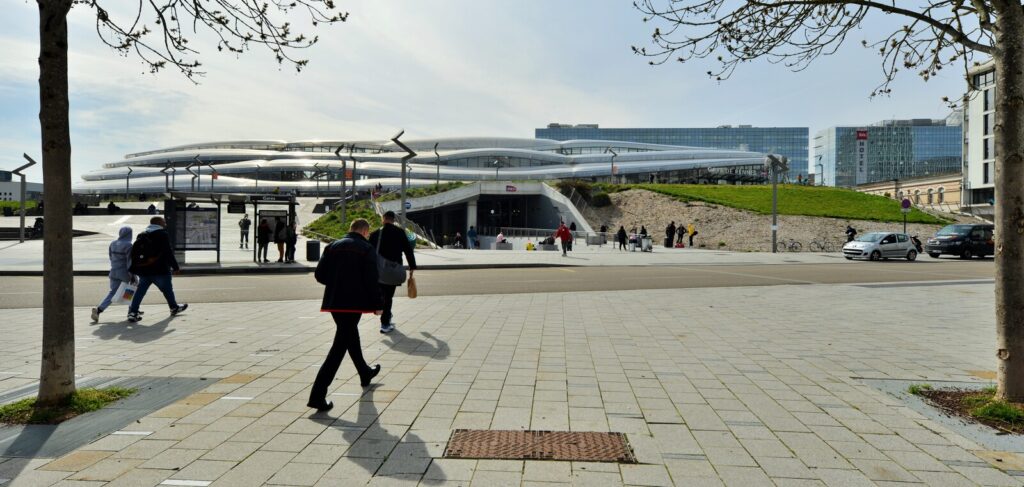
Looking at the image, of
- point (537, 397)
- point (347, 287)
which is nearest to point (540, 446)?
point (537, 397)

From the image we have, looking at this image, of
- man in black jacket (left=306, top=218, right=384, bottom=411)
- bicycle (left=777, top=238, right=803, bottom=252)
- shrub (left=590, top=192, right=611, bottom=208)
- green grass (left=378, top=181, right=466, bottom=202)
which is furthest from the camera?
shrub (left=590, top=192, right=611, bottom=208)

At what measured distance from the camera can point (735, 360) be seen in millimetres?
6734

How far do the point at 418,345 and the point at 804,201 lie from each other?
57.4 metres

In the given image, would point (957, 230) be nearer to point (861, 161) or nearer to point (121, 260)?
point (121, 260)

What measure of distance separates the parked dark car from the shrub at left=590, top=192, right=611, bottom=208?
96.8ft

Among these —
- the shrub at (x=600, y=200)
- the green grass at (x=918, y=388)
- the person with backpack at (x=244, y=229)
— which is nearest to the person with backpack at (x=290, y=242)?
the person with backpack at (x=244, y=229)

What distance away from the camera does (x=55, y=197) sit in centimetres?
461

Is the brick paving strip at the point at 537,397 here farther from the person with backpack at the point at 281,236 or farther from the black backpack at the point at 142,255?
the person with backpack at the point at 281,236

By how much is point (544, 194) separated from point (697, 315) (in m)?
47.2

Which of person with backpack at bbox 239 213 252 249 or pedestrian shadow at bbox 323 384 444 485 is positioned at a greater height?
person with backpack at bbox 239 213 252 249

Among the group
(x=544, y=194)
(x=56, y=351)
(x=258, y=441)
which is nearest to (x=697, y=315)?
(x=258, y=441)

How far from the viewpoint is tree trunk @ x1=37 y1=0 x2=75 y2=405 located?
459 centimetres

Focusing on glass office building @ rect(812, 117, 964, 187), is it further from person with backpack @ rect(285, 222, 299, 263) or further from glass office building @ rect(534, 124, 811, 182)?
person with backpack @ rect(285, 222, 299, 263)

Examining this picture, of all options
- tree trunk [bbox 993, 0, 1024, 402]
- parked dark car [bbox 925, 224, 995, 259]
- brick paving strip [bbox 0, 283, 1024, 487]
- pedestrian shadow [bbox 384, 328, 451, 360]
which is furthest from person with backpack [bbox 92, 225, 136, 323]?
parked dark car [bbox 925, 224, 995, 259]
